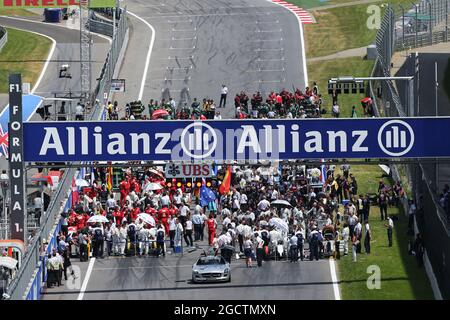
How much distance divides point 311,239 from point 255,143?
169 inches

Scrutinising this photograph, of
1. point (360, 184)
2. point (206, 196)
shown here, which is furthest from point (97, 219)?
point (360, 184)

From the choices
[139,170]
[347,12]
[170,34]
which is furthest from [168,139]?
[347,12]

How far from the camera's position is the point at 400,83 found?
5759 centimetres

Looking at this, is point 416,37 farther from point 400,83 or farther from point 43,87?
point 43,87

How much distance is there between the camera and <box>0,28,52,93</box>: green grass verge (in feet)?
232

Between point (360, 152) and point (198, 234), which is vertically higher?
point (360, 152)

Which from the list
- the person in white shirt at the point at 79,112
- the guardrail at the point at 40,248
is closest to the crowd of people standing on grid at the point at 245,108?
the person in white shirt at the point at 79,112

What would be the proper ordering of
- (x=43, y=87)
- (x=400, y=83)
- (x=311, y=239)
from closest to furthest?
1. (x=311, y=239)
2. (x=400, y=83)
3. (x=43, y=87)

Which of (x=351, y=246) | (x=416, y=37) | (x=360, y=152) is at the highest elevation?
(x=416, y=37)

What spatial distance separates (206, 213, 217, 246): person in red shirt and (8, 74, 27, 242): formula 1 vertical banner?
7.02m

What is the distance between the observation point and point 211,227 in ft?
140

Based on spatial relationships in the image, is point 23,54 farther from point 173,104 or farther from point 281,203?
point 281,203

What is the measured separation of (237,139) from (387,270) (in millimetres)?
6386

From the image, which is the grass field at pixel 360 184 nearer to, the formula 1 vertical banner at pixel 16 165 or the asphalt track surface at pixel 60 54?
the formula 1 vertical banner at pixel 16 165
